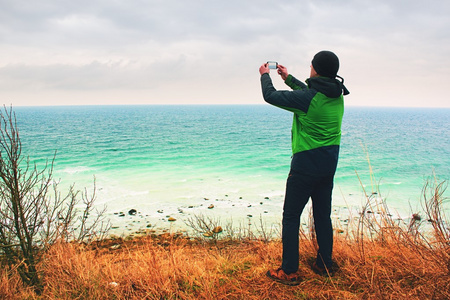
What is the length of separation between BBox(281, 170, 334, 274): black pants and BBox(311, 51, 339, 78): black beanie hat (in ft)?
3.44

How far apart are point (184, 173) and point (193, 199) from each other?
7.21 meters

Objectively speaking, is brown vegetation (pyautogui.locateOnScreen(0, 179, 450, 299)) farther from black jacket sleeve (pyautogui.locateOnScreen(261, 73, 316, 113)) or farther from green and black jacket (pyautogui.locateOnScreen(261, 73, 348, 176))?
black jacket sleeve (pyautogui.locateOnScreen(261, 73, 316, 113))

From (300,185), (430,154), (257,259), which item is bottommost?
(430,154)

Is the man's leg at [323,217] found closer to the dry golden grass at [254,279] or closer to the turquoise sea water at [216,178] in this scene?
the dry golden grass at [254,279]

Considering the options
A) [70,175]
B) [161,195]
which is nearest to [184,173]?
[161,195]

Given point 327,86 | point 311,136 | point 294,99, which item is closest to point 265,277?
point 311,136

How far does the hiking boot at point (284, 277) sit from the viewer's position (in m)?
3.33

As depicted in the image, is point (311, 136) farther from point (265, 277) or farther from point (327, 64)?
point (265, 277)

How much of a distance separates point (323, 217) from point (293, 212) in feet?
1.45

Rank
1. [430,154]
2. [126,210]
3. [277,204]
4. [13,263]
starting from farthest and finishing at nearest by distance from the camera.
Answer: [430,154]
[277,204]
[126,210]
[13,263]

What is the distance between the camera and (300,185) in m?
3.14

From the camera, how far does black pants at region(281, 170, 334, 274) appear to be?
3.16m

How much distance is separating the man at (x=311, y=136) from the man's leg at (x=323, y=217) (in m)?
0.01

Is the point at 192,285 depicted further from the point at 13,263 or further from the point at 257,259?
the point at 13,263
